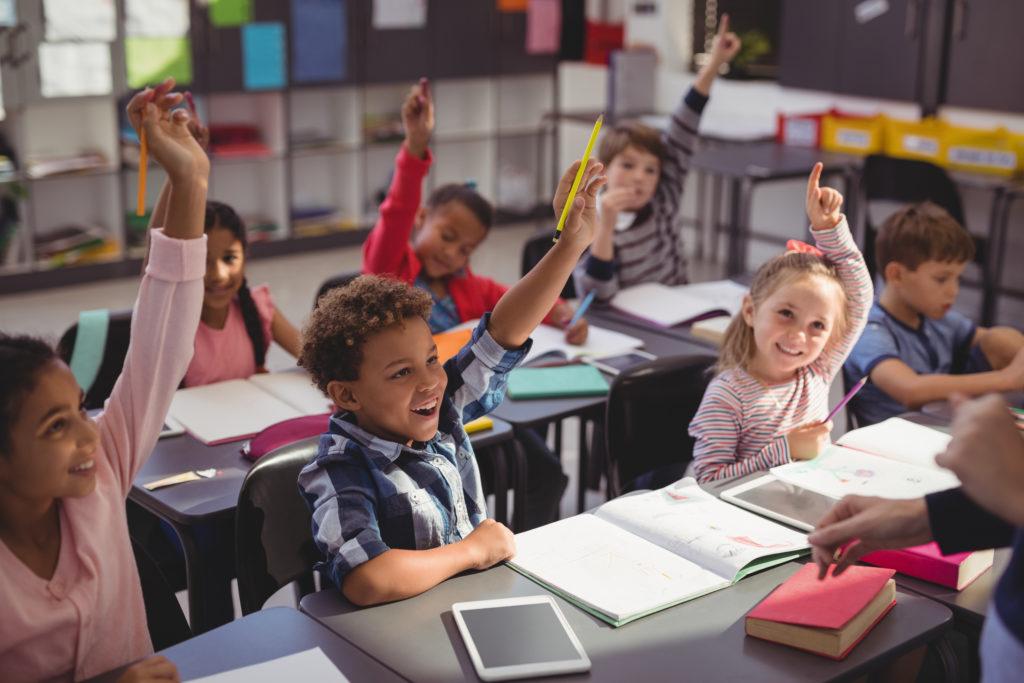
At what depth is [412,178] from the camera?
297 centimetres

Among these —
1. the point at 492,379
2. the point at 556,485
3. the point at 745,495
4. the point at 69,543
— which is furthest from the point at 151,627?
the point at 556,485

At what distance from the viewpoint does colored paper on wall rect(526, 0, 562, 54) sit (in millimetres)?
7320

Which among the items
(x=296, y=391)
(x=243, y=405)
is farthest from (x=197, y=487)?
(x=296, y=391)

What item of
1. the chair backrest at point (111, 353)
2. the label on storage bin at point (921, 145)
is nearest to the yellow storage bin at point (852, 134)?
the label on storage bin at point (921, 145)

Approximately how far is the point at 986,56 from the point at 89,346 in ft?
14.4

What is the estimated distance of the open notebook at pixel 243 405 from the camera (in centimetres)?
236

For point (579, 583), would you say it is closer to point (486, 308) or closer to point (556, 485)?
point (556, 485)

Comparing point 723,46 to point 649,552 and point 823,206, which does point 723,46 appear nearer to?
point 823,206

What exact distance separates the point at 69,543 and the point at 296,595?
623 mm

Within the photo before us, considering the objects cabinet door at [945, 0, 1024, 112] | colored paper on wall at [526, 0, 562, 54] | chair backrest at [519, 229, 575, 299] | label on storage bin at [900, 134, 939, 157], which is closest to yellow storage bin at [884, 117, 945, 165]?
label on storage bin at [900, 134, 939, 157]

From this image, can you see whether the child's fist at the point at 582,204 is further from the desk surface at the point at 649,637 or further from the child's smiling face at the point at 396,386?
the desk surface at the point at 649,637

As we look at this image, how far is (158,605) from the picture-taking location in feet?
5.65

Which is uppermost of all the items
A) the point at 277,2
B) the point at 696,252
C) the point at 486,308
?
the point at 277,2

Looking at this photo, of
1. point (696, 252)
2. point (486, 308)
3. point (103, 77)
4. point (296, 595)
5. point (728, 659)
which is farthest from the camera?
point (696, 252)
